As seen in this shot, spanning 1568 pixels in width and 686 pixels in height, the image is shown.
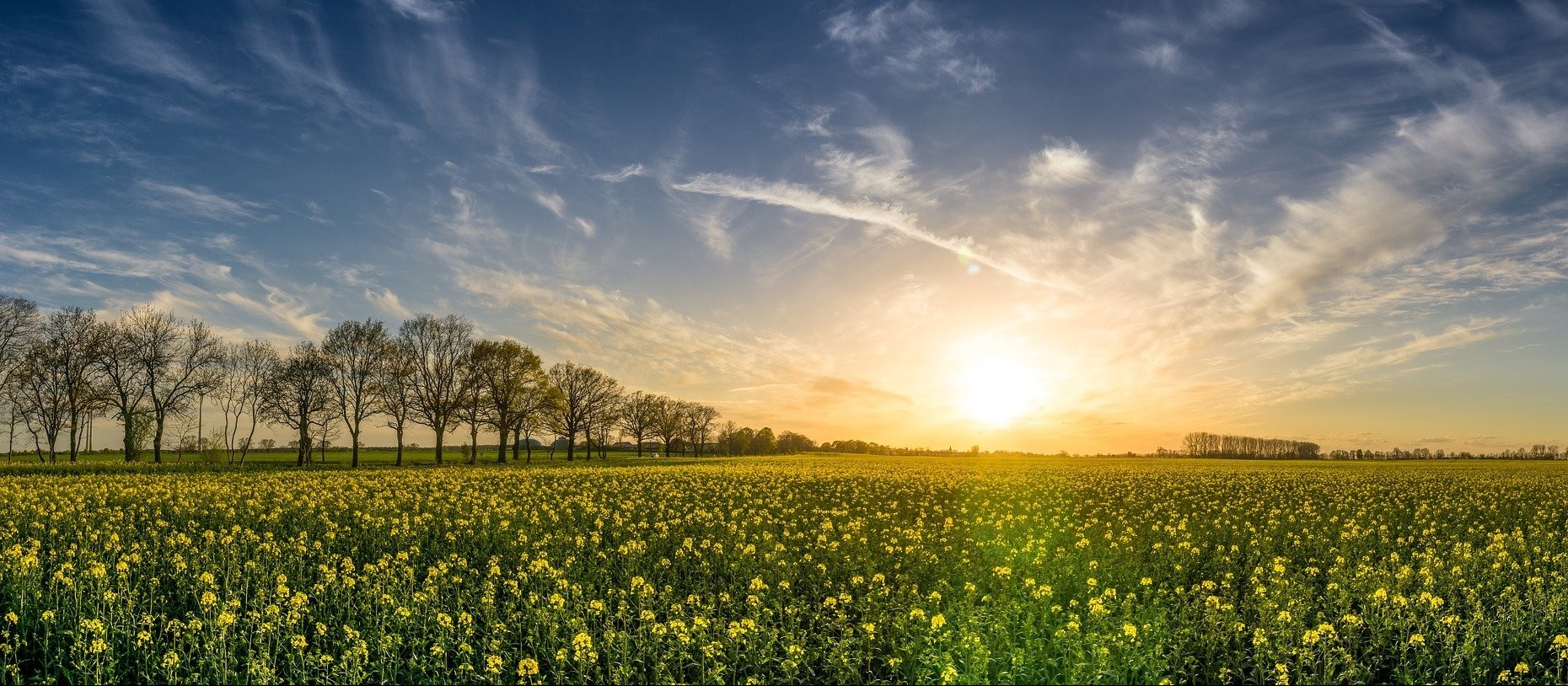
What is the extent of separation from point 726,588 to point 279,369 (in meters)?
64.0

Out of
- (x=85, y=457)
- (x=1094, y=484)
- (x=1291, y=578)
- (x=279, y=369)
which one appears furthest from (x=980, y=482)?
(x=85, y=457)

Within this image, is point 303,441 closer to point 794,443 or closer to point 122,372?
point 122,372

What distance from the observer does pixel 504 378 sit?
6688 centimetres

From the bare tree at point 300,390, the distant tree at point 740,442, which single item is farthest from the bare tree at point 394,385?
the distant tree at point 740,442

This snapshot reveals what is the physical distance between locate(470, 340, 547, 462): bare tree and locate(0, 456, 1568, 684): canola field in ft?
138

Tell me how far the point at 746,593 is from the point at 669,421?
99283mm

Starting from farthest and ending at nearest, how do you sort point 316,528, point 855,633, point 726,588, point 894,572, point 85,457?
point 85,457
point 316,528
point 894,572
point 726,588
point 855,633

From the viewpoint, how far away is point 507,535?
645 inches

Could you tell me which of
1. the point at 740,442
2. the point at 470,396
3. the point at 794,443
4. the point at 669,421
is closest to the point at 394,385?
the point at 470,396

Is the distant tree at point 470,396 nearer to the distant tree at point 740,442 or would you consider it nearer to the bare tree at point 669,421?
the bare tree at point 669,421

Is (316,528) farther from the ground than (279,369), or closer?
closer

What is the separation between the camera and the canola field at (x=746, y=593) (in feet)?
28.7

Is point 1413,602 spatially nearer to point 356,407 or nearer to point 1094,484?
point 1094,484

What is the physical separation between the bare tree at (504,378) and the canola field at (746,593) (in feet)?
138
